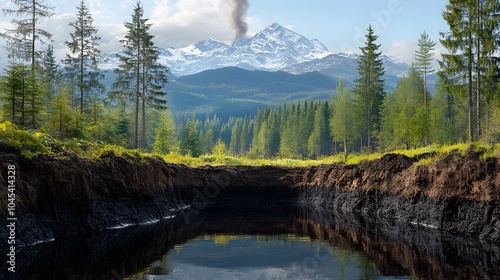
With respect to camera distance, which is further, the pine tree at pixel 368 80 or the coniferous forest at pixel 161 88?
the pine tree at pixel 368 80

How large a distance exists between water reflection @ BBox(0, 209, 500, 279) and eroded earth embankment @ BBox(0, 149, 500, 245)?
33.9 inches

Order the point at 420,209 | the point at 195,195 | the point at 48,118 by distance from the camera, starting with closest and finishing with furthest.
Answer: the point at 420,209 < the point at 48,118 < the point at 195,195

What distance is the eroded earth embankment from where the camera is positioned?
14070 mm

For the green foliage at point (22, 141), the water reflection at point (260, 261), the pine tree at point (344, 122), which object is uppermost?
the pine tree at point (344, 122)

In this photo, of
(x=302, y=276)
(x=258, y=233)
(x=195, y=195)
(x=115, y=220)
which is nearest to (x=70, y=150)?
(x=115, y=220)

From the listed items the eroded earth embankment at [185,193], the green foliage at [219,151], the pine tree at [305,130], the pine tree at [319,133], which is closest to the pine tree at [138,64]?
the green foliage at [219,151]

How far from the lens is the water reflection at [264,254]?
10.4 m

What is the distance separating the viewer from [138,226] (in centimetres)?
1847

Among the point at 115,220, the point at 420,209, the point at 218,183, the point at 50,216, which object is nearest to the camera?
the point at 50,216

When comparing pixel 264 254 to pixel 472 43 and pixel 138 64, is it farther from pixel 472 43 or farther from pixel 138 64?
pixel 138 64

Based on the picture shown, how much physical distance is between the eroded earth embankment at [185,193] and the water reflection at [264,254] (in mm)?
861

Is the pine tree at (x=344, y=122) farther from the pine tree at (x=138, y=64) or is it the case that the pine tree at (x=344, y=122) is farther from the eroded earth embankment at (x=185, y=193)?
the eroded earth embankment at (x=185, y=193)

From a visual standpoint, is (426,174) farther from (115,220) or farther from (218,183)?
(218,183)

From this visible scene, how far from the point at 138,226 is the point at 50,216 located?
4.65m
